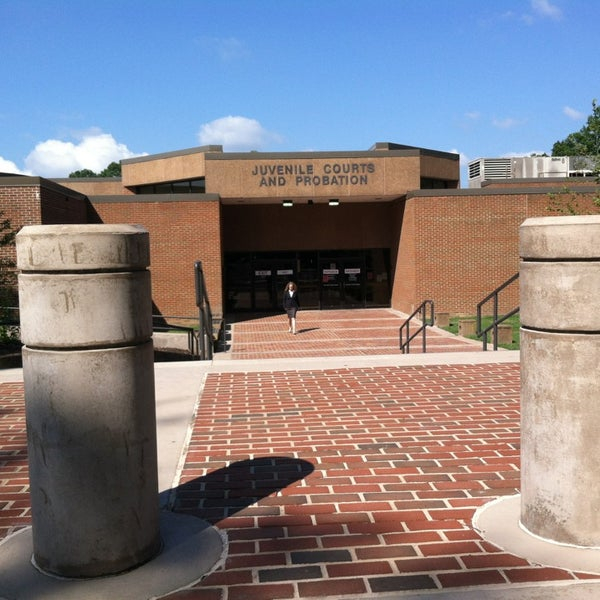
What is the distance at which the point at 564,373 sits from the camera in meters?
3.93

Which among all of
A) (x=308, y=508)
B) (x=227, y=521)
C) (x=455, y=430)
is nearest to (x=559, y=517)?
(x=308, y=508)

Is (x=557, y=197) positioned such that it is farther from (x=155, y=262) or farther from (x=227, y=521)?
(x=227, y=521)

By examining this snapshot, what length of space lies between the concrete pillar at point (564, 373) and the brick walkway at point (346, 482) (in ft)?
1.39

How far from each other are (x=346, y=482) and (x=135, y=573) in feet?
6.34

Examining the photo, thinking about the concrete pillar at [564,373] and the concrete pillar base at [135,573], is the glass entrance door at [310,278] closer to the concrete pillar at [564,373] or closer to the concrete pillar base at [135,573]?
the concrete pillar base at [135,573]

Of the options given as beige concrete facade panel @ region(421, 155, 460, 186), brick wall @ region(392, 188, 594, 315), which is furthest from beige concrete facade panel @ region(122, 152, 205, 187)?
beige concrete facade panel @ region(421, 155, 460, 186)

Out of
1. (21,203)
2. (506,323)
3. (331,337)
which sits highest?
(21,203)

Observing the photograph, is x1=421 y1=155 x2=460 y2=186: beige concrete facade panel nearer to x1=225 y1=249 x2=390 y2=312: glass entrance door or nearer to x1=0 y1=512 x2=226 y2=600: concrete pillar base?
x1=225 y1=249 x2=390 y2=312: glass entrance door

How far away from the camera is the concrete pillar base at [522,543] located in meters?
3.76

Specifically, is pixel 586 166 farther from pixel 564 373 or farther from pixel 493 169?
pixel 564 373

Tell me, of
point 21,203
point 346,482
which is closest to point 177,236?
point 21,203

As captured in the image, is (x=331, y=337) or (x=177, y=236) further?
Result: (x=177, y=236)

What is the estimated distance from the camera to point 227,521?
450 cm

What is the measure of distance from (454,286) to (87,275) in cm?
2132
